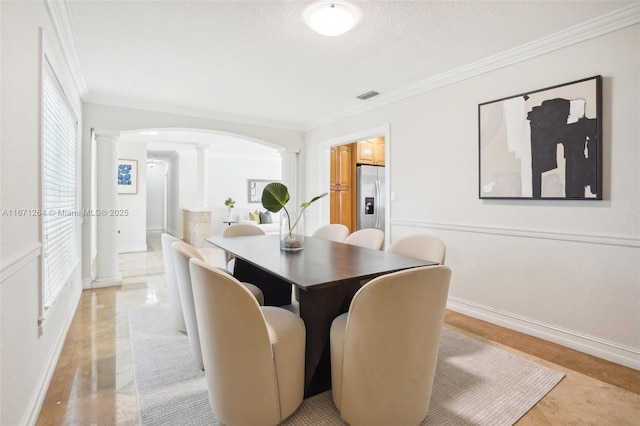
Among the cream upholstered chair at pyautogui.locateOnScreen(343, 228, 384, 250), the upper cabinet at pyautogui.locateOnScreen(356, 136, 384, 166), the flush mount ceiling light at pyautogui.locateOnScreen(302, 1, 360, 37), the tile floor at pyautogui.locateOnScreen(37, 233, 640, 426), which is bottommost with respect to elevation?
the tile floor at pyautogui.locateOnScreen(37, 233, 640, 426)

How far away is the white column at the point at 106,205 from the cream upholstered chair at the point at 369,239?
3.05 m

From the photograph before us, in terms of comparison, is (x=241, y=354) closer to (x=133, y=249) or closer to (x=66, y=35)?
(x=66, y=35)

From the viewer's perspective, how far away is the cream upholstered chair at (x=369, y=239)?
2.93 meters

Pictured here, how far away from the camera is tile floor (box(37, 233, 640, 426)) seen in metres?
1.64

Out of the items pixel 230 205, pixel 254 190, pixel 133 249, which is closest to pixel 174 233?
pixel 230 205

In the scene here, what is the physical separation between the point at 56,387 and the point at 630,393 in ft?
10.9

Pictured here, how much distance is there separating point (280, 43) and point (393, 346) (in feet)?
7.93

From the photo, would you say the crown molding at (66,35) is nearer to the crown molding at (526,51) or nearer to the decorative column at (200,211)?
the crown molding at (526,51)

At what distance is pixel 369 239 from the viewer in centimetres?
302

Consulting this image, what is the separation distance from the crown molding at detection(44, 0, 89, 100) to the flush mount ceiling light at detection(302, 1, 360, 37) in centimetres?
160

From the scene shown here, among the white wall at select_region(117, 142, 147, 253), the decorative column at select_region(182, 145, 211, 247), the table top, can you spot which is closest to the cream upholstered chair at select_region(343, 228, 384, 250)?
the table top

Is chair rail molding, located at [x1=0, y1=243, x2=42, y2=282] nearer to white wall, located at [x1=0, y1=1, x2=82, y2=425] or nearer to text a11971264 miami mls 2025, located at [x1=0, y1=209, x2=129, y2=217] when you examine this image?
white wall, located at [x1=0, y1=1, x2=82, y2=425]

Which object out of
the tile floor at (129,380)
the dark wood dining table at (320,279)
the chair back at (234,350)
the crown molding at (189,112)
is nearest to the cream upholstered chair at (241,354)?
the chair back at (234,350)

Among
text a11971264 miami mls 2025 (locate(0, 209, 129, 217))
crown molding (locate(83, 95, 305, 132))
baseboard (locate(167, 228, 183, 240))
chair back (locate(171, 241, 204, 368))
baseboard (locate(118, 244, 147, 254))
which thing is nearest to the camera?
text a11971264 miami mls 2025 (locate(0, 209, 129, 217))
